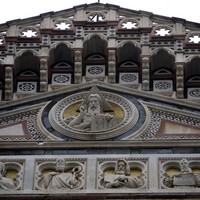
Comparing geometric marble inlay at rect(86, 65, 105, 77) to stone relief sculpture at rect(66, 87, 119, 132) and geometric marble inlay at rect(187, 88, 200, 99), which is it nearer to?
stone relief sculpture at rect(66, 87, 119, 132)

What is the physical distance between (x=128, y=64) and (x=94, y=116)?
5.68 ft

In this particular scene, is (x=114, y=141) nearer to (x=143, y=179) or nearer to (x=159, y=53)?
(x=143, y=179)

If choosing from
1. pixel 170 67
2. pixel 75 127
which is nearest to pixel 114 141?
pixel 75 127

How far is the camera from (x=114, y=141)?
20.2m

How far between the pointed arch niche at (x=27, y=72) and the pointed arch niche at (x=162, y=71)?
1.97 metres

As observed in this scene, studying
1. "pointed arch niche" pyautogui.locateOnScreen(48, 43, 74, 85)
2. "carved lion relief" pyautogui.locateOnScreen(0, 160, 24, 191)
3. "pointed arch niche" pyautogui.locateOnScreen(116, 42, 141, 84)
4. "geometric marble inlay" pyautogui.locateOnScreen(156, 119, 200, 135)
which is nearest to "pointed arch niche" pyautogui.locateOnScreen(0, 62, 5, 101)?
"pointed arch niche" pyautogui.locateOnScreen(48, 43, 74, 85)

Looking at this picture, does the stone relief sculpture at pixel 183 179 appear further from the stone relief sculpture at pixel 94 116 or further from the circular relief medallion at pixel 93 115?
the stone relief sculpture at pixel 94 116

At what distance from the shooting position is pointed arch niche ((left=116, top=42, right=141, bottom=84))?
71.6ft

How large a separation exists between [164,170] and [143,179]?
41cm

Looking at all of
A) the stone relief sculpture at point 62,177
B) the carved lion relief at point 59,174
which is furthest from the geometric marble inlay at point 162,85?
the stone relief sculpture at point 62,177

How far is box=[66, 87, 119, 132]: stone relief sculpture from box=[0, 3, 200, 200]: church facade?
0.6 inches

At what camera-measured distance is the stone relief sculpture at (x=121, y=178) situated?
19.3 metres

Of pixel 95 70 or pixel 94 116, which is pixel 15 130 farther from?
pixel 95 70

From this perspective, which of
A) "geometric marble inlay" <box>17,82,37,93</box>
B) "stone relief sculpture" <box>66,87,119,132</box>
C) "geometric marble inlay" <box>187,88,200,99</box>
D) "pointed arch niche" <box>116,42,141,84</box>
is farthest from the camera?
"pointed arch niche" <box>116,42,141,84</box>
